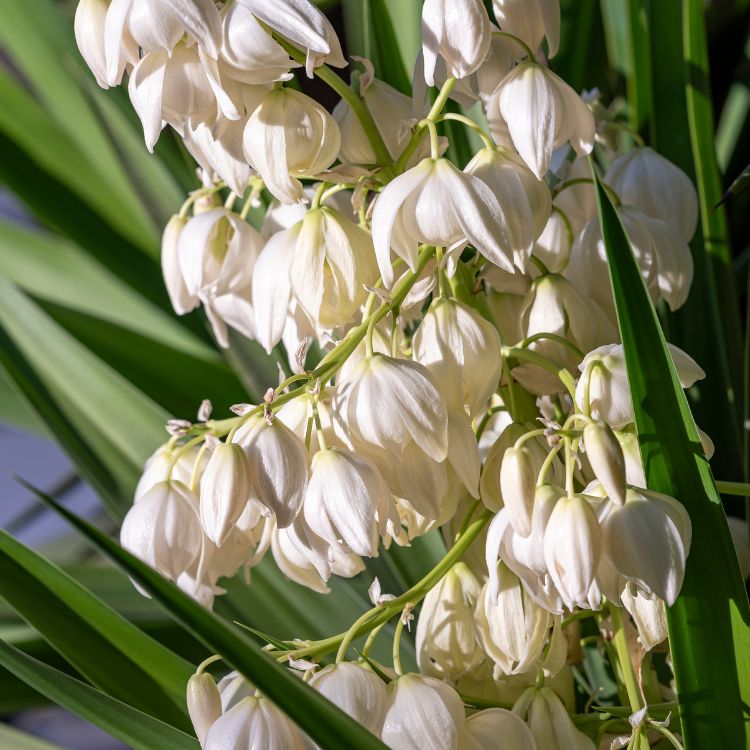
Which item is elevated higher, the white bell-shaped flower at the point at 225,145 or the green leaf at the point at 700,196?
the white bell-shaped flower at the point at 225,145

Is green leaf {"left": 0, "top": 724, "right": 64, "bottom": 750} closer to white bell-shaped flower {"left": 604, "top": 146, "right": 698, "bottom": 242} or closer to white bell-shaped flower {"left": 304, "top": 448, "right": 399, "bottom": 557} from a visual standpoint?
white bell-shaped flower {"left": 304, "top": 448, "right": 399, "bottom": 557}

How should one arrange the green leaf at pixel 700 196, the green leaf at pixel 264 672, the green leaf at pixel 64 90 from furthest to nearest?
the green leaf at pixel 64 90 < the green leaf at pixel 700 196 < the green leaf at pixel 264 672

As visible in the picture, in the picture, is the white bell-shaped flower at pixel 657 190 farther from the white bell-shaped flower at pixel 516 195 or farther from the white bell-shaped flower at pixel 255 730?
the white bell-shaped flower at pixel 255 730

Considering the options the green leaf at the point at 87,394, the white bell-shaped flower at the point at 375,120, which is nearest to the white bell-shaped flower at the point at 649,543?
the white bell-shaped flower at the point at 375,120

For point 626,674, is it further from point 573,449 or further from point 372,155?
point 372,155

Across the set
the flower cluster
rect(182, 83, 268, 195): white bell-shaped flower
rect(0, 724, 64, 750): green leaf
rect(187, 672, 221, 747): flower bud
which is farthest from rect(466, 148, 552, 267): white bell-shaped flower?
rect(0, 724, 64, 750): green leaf

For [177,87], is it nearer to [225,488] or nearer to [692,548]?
[225,488]
